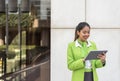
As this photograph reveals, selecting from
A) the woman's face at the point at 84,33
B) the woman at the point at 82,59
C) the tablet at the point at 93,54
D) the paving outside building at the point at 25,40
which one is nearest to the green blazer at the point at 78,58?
the woman at the point at 82,59

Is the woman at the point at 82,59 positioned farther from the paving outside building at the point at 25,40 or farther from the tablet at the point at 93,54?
the paving outside building at the point at 25,40

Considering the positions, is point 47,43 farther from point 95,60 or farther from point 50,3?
point 95,60

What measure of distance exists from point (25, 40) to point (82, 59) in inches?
146

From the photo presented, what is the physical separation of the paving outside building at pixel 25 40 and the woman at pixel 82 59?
306cm

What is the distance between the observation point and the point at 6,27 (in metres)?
9.98

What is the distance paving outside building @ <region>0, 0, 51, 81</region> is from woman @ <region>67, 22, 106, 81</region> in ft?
10.0

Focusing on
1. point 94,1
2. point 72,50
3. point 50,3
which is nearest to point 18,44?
point 50,3

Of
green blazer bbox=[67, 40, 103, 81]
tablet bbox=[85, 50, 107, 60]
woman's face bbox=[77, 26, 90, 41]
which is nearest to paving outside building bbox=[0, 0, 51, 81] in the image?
green blazer bbox=[67, 40, 103, 81]

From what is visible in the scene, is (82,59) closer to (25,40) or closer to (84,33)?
(84,33)

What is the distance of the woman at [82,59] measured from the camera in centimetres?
649

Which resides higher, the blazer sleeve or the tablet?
the tablet

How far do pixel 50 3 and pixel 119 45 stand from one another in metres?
1.73

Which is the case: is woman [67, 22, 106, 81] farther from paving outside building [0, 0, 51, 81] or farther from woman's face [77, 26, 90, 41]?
paving outside building [0, 0, 51, 81]

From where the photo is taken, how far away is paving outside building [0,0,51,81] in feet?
32.1
